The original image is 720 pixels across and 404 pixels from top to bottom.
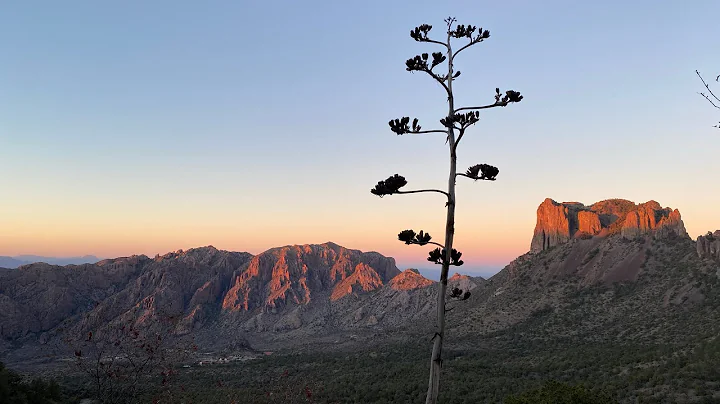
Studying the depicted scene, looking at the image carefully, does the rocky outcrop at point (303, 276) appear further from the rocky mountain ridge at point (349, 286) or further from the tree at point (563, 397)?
the tree at point (563, 397)

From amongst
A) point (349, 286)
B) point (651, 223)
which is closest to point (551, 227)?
point (651, 223)

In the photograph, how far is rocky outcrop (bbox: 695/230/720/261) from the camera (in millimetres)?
71750

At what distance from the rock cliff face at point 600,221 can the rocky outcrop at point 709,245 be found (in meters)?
14.6

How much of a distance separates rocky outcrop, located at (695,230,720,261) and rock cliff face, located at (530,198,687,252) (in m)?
14.6

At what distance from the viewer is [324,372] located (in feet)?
199

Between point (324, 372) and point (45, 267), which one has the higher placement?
point (45, 267)

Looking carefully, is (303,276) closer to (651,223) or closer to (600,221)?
(600,221)

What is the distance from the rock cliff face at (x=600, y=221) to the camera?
92.9 m

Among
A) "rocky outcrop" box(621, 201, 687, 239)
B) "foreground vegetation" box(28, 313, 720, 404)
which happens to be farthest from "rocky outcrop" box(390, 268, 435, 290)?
"foreground vegetation" box(28, 313, 720, 404)

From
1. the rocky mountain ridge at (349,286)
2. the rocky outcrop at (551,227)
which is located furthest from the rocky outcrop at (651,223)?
the rocky outcrop at (551,227)

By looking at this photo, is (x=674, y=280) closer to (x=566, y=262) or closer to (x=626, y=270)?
(x=626, y=270)

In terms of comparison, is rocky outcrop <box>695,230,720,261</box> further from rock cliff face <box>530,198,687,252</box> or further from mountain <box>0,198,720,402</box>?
rock cliff face <box>530,198,687,252</box>

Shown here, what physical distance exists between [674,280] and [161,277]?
155 meters

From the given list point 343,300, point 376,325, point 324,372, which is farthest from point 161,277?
point 324,372
